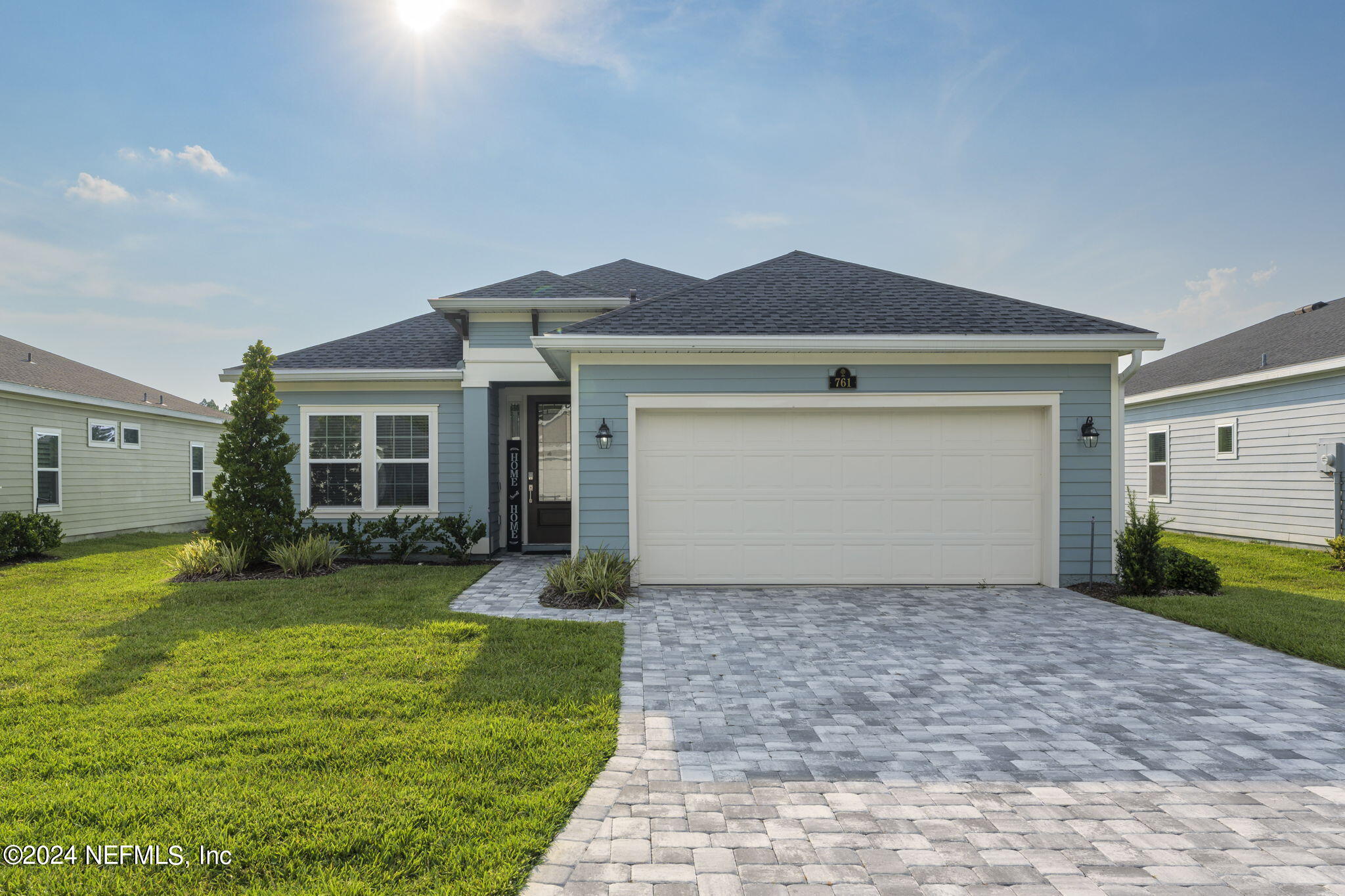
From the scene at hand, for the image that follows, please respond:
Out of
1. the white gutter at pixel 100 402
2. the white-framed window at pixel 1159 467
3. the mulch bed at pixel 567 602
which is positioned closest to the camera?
the mulch bed at pixel 567 602

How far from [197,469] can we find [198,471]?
→ 6cm

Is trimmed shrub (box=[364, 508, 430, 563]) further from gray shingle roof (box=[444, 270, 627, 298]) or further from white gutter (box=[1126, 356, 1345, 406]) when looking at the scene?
white gutter (box=[1126, 356, 1345, 406])

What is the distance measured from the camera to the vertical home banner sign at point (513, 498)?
11.3 meters

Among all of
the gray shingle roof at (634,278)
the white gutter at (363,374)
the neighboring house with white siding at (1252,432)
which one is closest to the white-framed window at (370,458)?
the white gutter at (363,374)

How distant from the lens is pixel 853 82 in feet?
33.9

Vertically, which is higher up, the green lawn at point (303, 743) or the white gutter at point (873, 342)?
the white gutter at point (873, 342)

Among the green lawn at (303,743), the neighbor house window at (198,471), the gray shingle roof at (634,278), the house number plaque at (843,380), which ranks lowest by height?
the green lawn at (303,743)

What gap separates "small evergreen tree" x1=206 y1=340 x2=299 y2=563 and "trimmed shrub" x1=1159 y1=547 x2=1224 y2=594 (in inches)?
447

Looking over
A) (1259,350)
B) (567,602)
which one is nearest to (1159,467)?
(1259,350)

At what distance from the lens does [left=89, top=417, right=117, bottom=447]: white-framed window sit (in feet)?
44.6

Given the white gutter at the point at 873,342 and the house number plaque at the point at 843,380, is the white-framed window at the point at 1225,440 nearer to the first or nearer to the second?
the white gutter at the point at 873,342

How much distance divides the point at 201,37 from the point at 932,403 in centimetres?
1115

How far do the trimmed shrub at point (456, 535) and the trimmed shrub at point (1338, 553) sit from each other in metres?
12.5

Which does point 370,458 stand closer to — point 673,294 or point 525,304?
point 525,304
